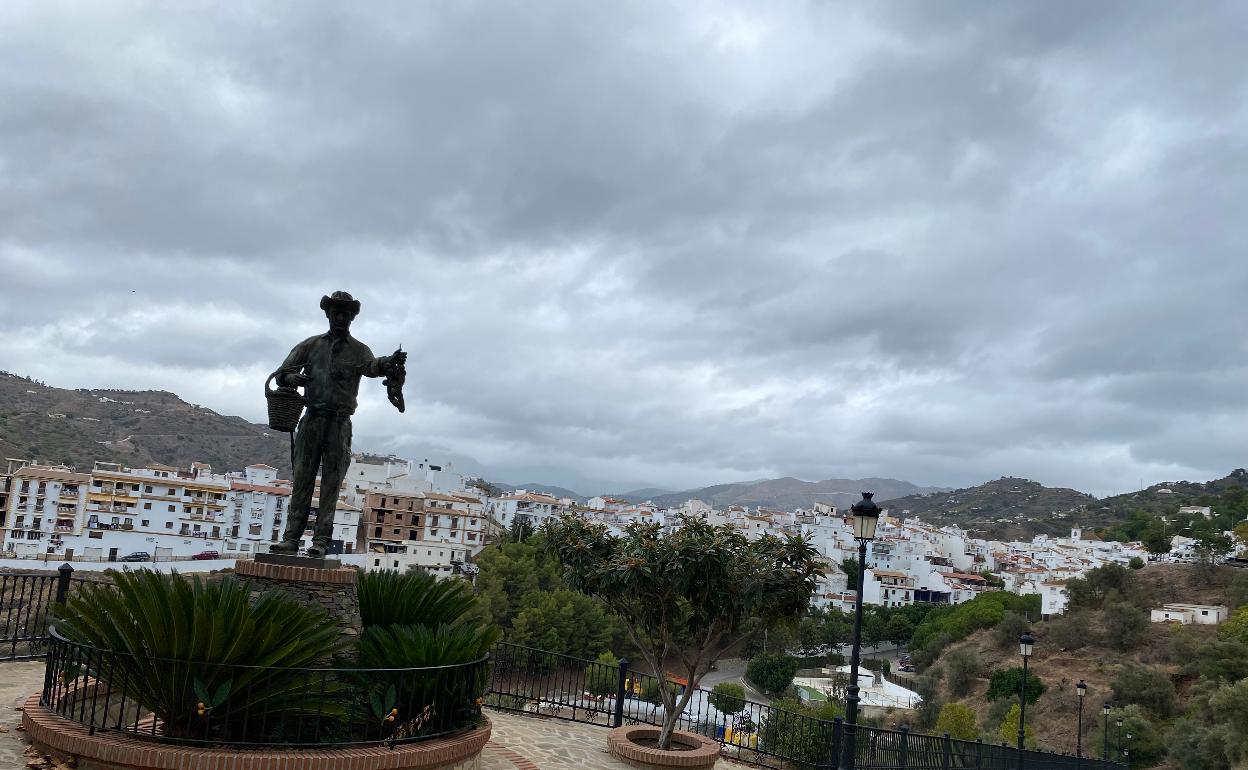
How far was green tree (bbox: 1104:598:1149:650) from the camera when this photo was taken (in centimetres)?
5581

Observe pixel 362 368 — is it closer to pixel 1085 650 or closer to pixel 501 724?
pixel 501 724

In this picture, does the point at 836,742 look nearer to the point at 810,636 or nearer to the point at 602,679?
the point at 602,679

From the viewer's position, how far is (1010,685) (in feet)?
162

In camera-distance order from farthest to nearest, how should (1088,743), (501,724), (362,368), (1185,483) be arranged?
1. (1185,483)
2. (1088,743)
3. (501,724)
4. (362,368)

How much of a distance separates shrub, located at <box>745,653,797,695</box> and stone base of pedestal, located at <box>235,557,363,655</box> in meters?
50.2

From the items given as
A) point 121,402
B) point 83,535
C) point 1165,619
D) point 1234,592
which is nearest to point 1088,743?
point 1165,619

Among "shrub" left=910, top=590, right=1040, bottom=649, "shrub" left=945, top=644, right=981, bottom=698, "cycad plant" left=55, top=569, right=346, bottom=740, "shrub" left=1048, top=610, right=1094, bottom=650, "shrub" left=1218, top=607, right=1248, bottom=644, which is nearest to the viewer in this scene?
"cycad plant" left=55, top=569, right=346, bottom=740

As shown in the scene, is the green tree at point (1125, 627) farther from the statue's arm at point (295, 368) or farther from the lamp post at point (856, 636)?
the statue's arm at point (295, 368)

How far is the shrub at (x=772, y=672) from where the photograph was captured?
174 ft

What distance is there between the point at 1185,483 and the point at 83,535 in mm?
196407

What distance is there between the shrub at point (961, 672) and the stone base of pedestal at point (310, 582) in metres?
55.6

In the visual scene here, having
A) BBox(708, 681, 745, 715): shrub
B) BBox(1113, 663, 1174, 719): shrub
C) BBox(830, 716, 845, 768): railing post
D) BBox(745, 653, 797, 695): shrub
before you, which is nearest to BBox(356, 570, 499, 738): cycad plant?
BBox(830, 716, 845, 768): railing post

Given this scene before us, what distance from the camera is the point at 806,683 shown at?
52.2 m

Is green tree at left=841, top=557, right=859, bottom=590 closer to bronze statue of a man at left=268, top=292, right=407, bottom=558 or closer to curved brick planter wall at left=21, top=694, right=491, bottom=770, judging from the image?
bronze statue of a man at left=268, top=292, right=407, bottom=558
